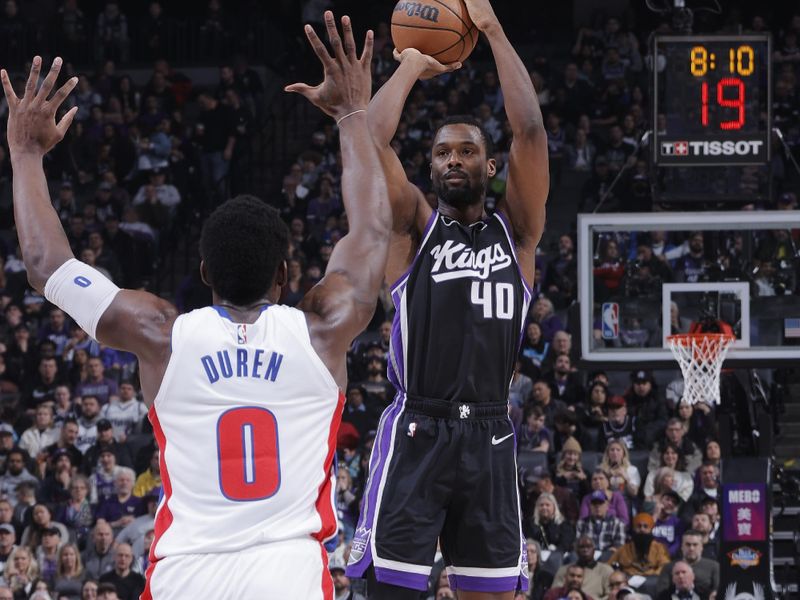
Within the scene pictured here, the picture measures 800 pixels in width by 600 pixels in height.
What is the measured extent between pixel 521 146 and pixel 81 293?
90.4 inches

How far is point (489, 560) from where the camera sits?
5480 mm

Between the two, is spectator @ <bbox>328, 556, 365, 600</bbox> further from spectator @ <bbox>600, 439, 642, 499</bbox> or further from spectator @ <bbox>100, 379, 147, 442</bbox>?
spectator @ <bbox>100, 379, 147, 442</bbox>

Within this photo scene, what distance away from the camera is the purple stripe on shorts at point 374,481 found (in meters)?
5.49

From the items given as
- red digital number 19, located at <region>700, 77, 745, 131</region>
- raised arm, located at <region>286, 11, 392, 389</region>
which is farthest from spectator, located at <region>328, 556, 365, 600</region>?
raised arm, located at <region>286, 11, 392, 389</region>

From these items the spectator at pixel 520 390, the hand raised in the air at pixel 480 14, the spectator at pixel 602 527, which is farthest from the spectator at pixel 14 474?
the hand raised in the air at pixel 480 14

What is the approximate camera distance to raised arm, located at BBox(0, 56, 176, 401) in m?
3.90

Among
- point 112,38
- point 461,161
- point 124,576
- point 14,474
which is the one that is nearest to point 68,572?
point 124,576

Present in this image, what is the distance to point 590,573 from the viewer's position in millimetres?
11492

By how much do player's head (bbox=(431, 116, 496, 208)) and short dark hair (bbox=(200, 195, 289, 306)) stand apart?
5.91 feet

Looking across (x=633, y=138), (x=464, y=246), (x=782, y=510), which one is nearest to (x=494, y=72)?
(x=633, y=138)

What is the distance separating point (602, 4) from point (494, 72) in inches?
111

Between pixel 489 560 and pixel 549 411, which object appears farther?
pixel 549 411

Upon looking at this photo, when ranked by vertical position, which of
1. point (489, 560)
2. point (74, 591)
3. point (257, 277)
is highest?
point (257, 277)

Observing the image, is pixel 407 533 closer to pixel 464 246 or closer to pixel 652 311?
pixel 464 246
